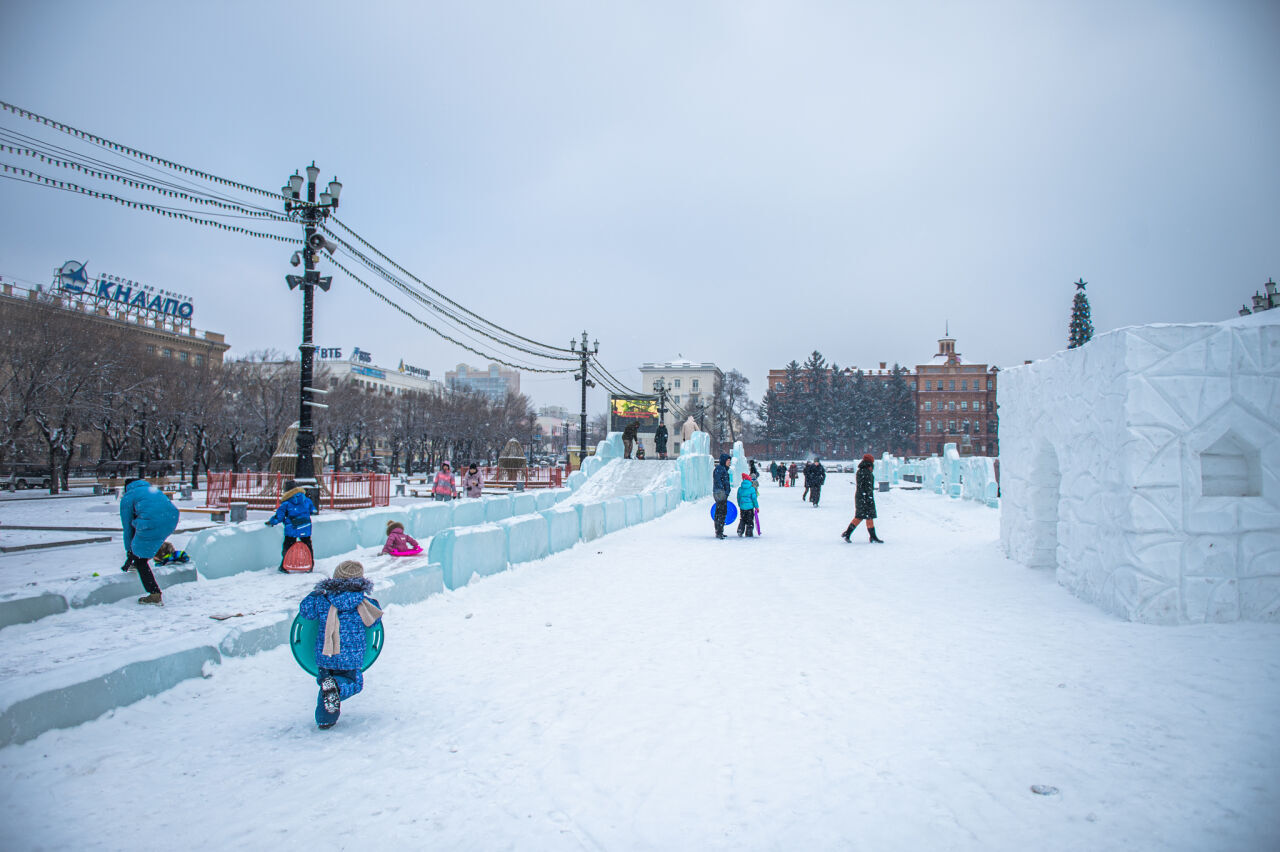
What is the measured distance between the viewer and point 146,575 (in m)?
7.72

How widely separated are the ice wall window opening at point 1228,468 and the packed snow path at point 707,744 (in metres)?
1.48

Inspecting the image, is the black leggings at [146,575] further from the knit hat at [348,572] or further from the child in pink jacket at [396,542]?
the knit hat at [348,572]

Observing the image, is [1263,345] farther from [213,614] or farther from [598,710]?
[213,614]

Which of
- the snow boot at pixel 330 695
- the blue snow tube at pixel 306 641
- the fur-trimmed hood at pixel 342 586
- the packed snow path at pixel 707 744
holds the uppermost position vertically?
the fur-trimmed hood at pixel 342 586

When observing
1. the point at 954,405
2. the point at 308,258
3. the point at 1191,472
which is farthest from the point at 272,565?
the point at 954,405

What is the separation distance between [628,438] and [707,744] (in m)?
27.6

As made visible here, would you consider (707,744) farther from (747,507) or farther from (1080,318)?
(1080,318)

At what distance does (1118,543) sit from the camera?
23.7ft

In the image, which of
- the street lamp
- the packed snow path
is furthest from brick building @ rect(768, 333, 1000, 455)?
the packed snow path

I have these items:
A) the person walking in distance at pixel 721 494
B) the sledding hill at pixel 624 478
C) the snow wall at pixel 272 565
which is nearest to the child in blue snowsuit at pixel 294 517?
the snow wall at pixel 272 565

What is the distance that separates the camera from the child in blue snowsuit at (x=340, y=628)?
4.45 m

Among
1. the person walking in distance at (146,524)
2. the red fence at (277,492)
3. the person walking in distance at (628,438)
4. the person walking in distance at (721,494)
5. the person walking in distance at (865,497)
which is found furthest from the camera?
the person walking in distance at (628,438)

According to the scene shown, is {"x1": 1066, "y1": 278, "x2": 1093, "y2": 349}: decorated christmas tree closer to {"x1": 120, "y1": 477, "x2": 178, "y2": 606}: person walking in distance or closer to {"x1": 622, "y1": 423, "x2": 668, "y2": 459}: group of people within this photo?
{"x1": 622, "y1": 423, "x2": 668, "y2": 459}: group of people

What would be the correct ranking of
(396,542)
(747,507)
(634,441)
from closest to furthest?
(396,542) < (747,507) < (634,441)
